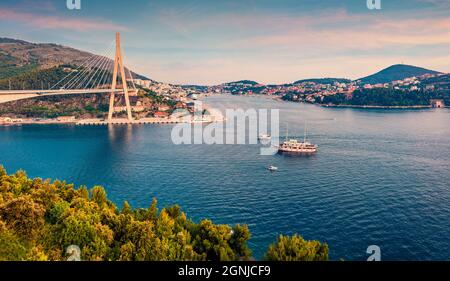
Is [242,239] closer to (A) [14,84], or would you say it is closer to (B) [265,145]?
(B) [265,145]

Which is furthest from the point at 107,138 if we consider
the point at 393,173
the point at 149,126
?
the point at 393,173

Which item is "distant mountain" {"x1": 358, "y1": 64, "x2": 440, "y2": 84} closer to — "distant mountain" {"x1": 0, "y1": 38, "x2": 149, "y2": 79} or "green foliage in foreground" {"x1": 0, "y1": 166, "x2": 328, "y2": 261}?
"distant mountain" {"x1": 0, "y1": 38, "x2": 149, "y2": 79}

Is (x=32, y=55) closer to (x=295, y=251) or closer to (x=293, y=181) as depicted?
(x=293, y=181)

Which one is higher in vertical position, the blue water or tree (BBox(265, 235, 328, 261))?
tree (BBox(265, 235, 328, 261))

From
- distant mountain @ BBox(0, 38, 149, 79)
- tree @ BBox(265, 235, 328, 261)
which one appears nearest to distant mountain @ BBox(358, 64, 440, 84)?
distant mountain @ BBox(0, 38, 149, 79)

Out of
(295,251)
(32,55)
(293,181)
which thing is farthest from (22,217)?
(32,55)
